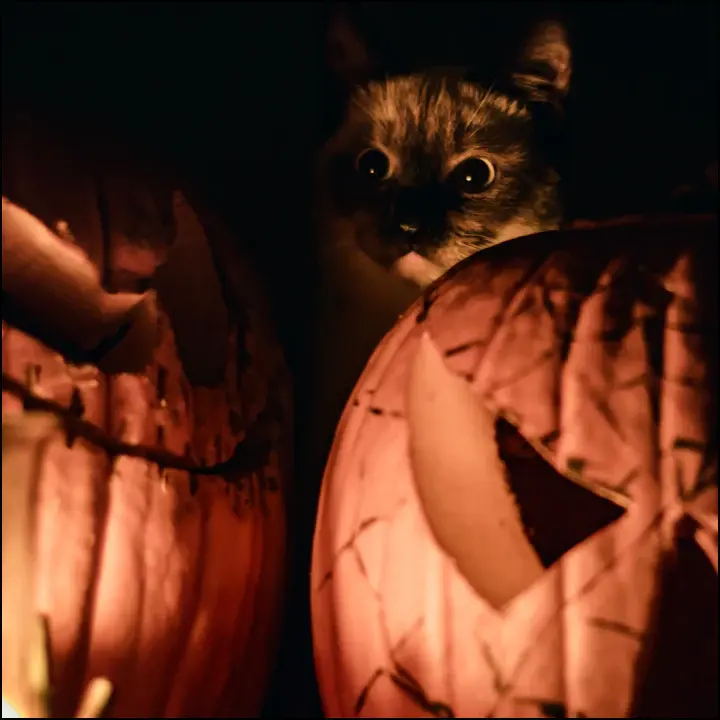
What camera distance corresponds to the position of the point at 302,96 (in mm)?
1515

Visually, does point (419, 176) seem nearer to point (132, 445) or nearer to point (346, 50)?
point (346, 50)

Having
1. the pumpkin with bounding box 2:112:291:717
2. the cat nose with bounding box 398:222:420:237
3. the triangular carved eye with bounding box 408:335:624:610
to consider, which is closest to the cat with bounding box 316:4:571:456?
the cat nose with bounding box 398:222:420:237

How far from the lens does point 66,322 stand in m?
0.77

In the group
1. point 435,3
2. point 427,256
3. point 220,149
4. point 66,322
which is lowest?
point 66,322

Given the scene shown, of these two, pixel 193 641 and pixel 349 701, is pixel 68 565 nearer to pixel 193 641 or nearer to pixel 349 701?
pixel 193 641

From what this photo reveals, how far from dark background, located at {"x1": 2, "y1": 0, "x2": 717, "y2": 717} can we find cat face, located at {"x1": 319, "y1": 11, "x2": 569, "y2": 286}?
0.06 m

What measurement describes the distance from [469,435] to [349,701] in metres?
0.24

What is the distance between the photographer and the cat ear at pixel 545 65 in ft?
4.72

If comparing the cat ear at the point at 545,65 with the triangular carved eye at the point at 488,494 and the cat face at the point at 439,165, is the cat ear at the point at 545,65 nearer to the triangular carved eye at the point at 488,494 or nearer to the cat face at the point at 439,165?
the cat face at the point at 439,165

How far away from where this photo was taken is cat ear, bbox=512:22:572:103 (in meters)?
1.44

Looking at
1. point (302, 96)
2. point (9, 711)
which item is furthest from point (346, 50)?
point (9, 711)

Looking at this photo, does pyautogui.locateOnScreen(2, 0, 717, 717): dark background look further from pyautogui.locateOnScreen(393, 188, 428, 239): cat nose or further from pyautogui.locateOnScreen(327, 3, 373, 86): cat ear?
pyautogui.locateOnScreen(393, 188, 428, 239): cat nose

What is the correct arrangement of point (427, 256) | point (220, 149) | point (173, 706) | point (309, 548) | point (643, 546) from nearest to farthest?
point (643, 546), point (173, 706), point (309, 548), point (220, 149), point (427, 256)

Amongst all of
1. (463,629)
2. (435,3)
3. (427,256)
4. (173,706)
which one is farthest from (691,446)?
(435,3)
